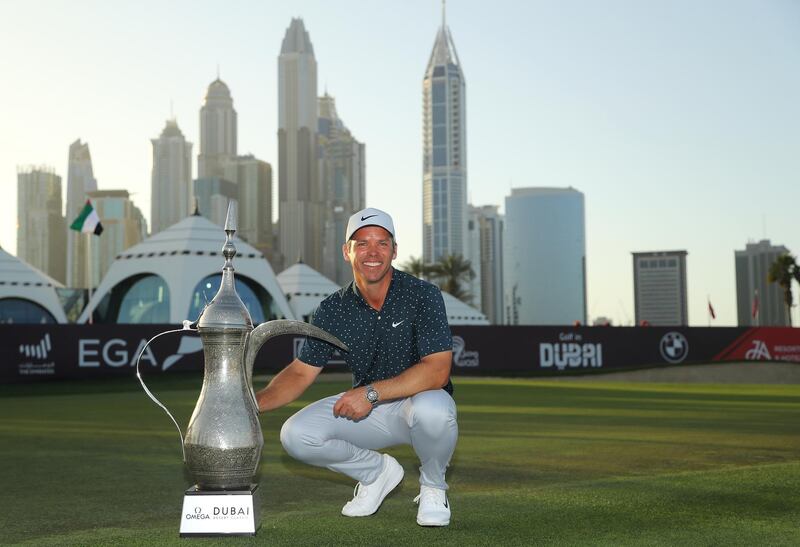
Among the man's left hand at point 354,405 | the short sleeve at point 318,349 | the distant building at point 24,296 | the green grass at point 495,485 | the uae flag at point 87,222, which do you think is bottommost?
the green grass at point 495,485

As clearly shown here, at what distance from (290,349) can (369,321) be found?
22634 millimetres

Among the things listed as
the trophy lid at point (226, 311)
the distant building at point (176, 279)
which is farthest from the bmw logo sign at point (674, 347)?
the trophy lid at point (226, 311)

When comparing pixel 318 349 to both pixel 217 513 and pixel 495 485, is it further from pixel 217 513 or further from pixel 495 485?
pixel 495 485

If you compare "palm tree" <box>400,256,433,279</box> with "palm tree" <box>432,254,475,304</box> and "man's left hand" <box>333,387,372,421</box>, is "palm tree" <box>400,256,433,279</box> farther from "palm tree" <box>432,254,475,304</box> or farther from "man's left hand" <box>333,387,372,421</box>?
"man's left hand" <box>333,387,372,421</box>

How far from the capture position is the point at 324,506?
225 inches

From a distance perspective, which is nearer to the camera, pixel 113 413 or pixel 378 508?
pixel 378 508

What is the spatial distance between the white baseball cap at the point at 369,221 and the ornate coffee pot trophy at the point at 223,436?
826 millimetres

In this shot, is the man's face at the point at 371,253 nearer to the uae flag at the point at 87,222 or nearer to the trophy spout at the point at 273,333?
the trophy spout at the point at 273,333

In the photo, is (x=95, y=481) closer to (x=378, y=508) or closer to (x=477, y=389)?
(x=378, y=508)

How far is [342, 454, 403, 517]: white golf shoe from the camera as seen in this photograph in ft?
17.0

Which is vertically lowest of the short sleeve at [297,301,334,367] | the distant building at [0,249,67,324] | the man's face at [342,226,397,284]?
the short sleeve at [297,301,334,367]

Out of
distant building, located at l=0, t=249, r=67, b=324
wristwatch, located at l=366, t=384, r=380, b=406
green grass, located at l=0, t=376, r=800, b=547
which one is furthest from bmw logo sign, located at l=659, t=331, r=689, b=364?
distant building, located at l=0, t=249, r=67, b=324

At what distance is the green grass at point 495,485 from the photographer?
4.72 m

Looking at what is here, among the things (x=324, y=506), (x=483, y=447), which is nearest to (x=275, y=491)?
(x=324, y=506)
